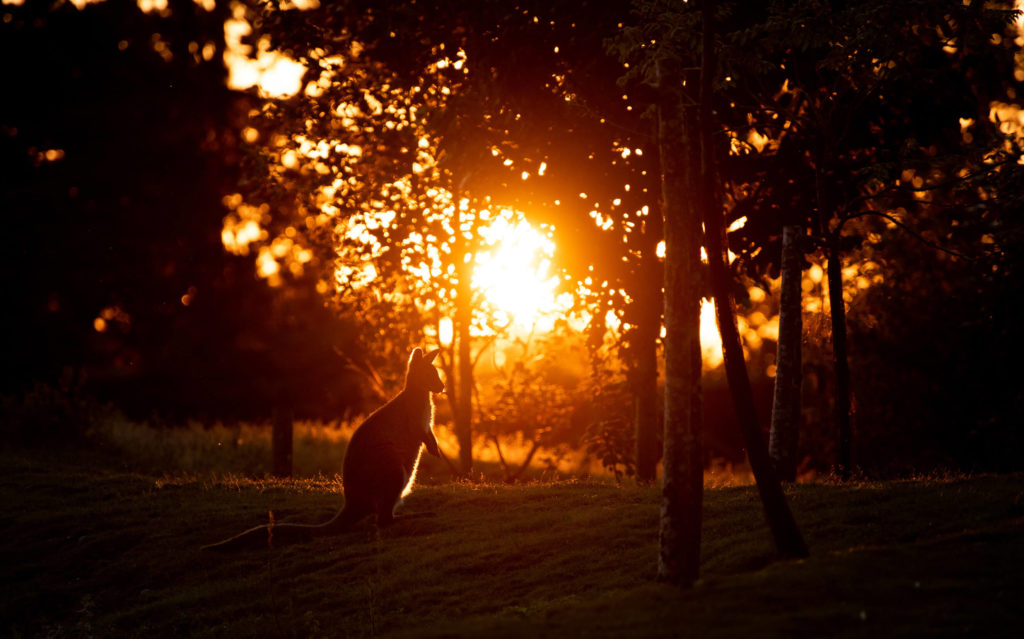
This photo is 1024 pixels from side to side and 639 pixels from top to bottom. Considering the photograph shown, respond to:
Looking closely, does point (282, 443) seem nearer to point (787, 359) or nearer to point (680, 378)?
point (787, 359)

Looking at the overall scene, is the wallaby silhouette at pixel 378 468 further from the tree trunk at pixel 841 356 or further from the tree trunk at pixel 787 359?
the tree trunk at pixel 841 356

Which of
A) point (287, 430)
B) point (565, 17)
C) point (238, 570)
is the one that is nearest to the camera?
point (238, 570)

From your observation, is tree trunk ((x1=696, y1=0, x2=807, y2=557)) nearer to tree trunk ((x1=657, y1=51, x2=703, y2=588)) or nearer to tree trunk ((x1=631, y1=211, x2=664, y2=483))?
tree trunk ((x1=657, y1=51, x2=703, y2=588))

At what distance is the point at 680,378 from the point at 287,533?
763 cm

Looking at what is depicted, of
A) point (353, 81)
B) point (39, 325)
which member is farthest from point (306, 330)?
point (353, 81)

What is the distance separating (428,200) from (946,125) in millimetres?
10338

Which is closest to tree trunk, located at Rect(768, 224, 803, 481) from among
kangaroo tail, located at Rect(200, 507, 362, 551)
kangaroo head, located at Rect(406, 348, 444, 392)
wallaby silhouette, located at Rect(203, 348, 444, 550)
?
kangaroo head, located at Rect(406, 348, 444, 392)

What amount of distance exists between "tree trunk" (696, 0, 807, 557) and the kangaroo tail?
23.2 feet

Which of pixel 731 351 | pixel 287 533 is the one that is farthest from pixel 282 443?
pixel 731 351

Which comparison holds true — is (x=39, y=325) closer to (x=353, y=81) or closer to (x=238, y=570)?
(x=353, y=81)

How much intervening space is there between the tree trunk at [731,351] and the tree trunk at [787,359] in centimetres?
588

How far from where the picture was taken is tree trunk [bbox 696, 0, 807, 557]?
434 inches

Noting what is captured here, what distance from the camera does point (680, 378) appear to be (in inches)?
428

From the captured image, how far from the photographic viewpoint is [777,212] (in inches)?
724
